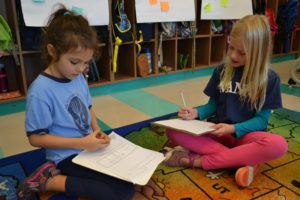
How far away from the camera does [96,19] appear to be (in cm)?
197

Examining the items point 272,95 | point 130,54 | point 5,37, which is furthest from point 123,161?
point 130,54

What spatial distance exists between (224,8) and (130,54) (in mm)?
1052

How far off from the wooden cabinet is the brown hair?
3.27 ft

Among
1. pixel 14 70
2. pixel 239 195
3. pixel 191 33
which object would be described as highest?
pixel 191 33

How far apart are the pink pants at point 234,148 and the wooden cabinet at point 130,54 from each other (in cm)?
114

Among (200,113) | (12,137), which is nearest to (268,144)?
(200,113)

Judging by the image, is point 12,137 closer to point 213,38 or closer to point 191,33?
point 191,33

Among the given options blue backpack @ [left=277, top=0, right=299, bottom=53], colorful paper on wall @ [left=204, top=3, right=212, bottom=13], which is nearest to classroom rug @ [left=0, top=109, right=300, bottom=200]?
colorful paper on wall @ [left=204, top=3, right=212, bottom=13]

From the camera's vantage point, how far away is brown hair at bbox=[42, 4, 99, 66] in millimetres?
848

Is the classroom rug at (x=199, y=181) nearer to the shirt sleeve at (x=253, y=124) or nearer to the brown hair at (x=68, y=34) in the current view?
the shirt sleeve at (x=253, y=124)

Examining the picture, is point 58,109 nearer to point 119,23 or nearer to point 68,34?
point 68,34

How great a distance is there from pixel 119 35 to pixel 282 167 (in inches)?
56.2

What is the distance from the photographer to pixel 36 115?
851mm

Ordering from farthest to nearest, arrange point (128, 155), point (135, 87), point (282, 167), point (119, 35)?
point (135, 87) → point (119, 35) → point (282, 167) → point (128, 155)
